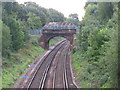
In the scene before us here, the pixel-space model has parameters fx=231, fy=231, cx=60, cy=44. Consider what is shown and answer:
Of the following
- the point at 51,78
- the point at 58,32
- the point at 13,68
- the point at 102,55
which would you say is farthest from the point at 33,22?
the point at 102,55

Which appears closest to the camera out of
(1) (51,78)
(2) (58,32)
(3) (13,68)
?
(1) (51,78)

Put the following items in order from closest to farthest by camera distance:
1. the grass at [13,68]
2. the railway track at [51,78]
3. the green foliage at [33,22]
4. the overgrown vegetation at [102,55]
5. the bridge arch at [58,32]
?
the overgrown vegetation at [102,55] < the railway track at [51,78] < the grass at [13,68] < the bridge arch at [58,32] < the green foliage at [33,22]

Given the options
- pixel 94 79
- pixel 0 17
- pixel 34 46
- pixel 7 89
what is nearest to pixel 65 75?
pixel 94 79

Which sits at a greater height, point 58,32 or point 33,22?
point 33,22

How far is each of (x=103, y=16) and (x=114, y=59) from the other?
2293cm

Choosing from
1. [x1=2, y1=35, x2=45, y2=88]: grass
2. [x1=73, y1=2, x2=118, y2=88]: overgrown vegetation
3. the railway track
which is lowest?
the railway track

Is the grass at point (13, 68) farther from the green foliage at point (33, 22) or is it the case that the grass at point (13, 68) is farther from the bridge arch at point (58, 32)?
the green foliage at point (33, 22)

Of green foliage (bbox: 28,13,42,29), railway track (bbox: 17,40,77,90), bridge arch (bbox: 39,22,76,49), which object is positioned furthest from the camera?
green foliage (bbox: 28,13,42,29)

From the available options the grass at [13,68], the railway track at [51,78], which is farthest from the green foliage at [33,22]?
the railway track at [51,78]

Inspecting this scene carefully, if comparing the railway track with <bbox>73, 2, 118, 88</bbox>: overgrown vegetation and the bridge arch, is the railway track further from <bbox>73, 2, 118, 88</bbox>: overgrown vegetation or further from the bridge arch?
the bridge arch

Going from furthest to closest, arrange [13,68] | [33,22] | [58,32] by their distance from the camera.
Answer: [33,22] → [58,32] → [13,68]

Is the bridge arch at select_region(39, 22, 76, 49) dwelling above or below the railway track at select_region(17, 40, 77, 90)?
above

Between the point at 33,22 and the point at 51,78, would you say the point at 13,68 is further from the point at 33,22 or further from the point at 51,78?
A: the point at 33,22

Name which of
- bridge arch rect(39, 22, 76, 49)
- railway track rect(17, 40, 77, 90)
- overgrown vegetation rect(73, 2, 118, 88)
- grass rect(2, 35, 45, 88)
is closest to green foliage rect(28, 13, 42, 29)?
bridge arch rect(39, 22, 76, 49)
